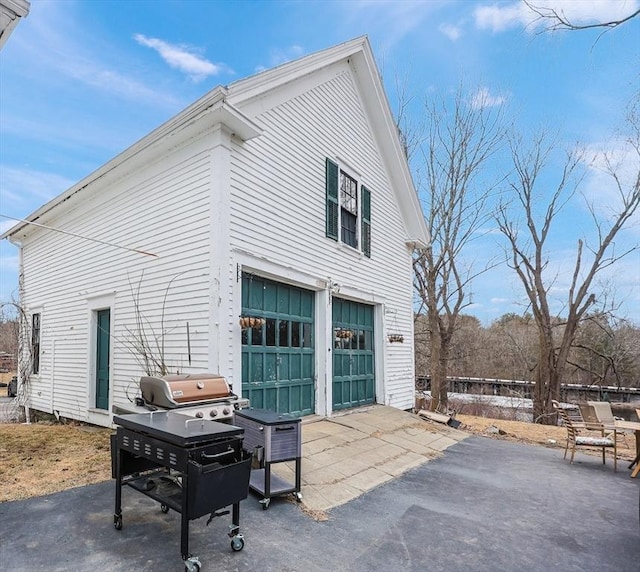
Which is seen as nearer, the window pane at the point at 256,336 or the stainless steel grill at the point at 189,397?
the stainless steel grill at the point at 189,397

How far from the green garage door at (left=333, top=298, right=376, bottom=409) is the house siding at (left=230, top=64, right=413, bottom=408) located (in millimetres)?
321

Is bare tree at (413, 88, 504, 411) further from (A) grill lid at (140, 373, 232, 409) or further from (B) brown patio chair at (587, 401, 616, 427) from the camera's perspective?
(A) grill lid at (140, 373, 232, 409)

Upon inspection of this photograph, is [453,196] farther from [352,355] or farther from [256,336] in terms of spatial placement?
[256,336]

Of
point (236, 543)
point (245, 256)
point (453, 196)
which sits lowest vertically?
point (236, 543)

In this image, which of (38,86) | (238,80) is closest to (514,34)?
(238,80)

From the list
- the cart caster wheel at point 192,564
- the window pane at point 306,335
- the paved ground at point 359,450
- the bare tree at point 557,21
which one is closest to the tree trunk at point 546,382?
the paved ground at point 359,450

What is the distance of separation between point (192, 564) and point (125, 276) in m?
5.45

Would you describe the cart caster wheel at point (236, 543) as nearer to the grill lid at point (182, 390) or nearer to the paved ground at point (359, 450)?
the paved ground at point (359, 450)

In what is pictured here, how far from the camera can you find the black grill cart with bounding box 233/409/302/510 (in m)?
4.02

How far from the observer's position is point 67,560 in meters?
2.89

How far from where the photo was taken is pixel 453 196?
1711cm

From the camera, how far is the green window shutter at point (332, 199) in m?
8.20

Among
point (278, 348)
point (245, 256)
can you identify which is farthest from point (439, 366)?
point (245, 256)

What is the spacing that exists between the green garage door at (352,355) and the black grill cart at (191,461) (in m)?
5.31
